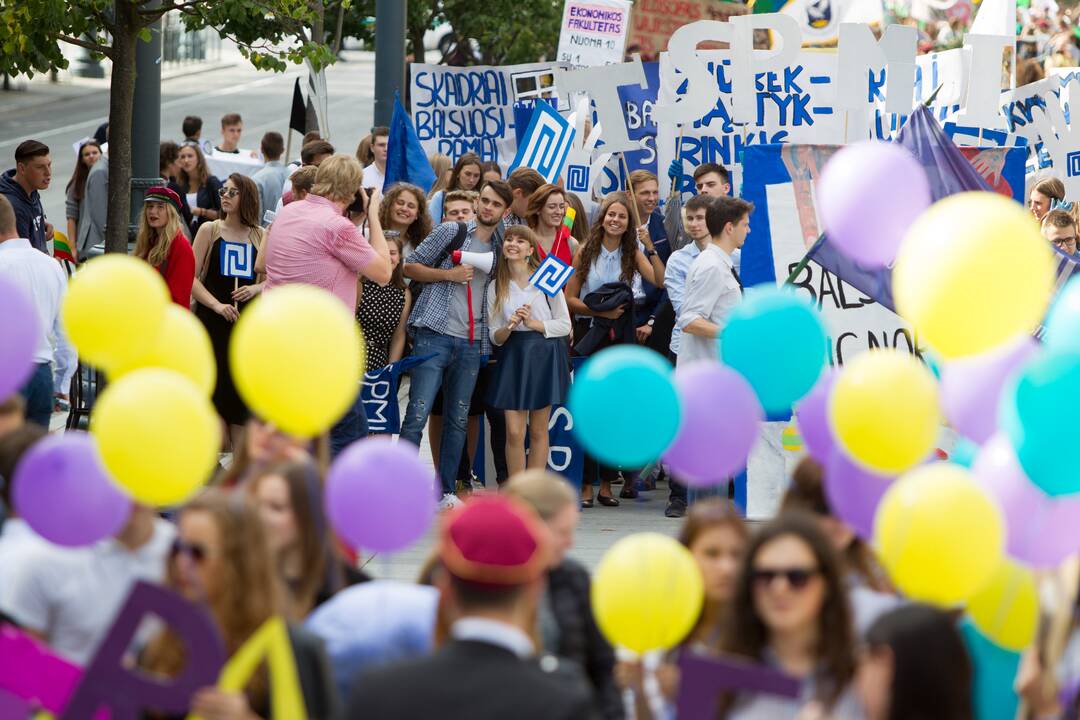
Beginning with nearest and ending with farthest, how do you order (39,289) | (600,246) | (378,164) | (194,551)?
(194,551)
(39,289)
(600,246)
(378,164)

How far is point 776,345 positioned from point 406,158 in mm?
8722

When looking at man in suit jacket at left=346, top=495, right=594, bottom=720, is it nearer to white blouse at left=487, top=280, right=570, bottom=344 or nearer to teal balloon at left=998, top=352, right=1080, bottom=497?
teal balloon at left=998, top=352, right=1080, bottom=497

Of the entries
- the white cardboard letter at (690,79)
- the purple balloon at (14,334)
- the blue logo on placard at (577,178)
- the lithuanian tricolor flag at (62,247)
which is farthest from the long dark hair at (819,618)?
the lithuanian tricolor flag at (62,247)

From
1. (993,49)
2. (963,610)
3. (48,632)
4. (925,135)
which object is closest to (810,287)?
(925,135)

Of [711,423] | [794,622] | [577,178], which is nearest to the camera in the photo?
[794,622]

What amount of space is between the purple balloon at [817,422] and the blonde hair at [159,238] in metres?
5.27

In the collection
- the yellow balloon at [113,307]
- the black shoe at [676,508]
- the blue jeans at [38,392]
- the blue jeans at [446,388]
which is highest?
the yellow balloon at [113,307]

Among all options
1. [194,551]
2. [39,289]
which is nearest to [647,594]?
[194,551]

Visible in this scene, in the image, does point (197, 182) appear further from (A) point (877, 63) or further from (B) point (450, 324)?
(A) point (877, 63)

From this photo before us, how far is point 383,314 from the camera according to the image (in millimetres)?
9922

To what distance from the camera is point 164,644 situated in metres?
3.97

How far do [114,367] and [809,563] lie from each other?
206 centimetres

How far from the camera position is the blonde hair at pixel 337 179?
8.80 meters

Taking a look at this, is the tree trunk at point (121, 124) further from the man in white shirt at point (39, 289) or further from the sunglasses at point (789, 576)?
the sunglasses at point (789, 576)
